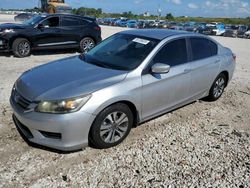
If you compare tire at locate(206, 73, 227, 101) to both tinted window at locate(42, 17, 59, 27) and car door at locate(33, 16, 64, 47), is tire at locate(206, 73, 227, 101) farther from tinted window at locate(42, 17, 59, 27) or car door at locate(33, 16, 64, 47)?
tinted window at locate(42, 17, 59, 27)

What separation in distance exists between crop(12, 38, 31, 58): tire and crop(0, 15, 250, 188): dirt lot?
549 centimetres

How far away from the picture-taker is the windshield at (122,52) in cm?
434

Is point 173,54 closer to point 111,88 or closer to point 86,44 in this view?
point 111,88

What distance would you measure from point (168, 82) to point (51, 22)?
791 centimetres

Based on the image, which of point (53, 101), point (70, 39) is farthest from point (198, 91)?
point (70, 39)

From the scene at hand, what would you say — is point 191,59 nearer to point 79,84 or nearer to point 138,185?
point 79,84

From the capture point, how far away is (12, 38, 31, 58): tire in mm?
10180

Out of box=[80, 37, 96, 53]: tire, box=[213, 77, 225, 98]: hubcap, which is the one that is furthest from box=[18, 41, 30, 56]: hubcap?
box=[213, 77, 225, 98]: hubcap

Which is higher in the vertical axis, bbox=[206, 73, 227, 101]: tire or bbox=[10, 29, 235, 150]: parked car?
bbox=[10, 29, 235, 150]: parked car

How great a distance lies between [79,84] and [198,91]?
2.65 metres

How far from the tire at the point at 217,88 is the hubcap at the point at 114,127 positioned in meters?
2.68

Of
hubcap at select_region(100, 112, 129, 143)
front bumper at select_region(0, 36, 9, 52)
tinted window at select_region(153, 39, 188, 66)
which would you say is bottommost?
hubcap at select_region(100, 112, 129, 143)

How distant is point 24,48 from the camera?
10359mm

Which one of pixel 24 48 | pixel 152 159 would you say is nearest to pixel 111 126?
pixel 152 159
